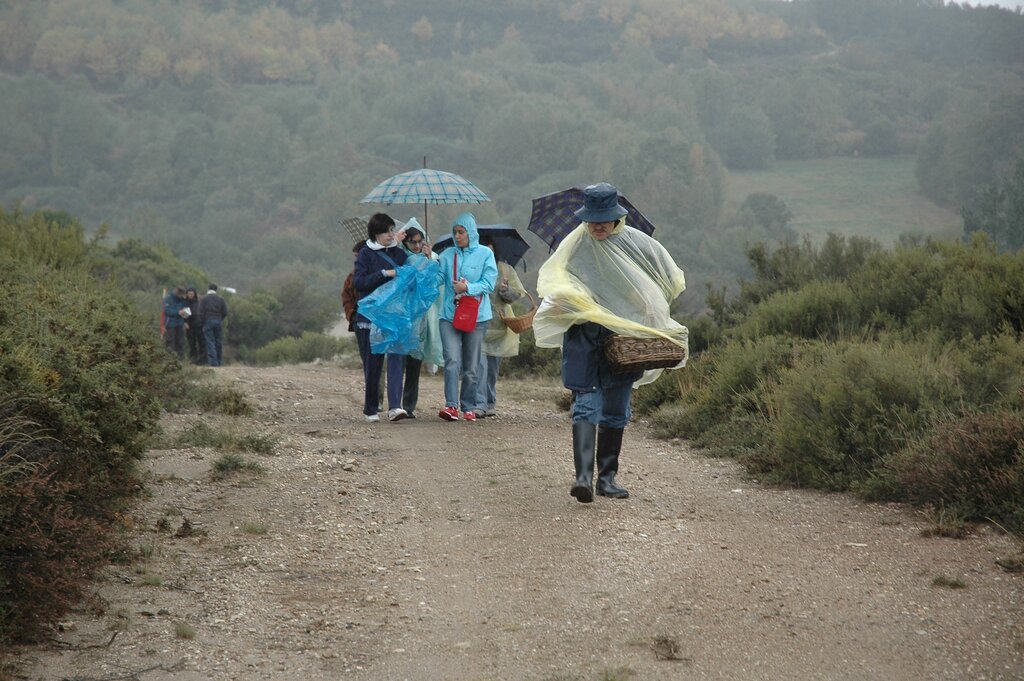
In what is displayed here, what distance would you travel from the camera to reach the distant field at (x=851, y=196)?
367 ft

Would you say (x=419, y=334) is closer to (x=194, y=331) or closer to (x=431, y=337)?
(x=431, y=337)

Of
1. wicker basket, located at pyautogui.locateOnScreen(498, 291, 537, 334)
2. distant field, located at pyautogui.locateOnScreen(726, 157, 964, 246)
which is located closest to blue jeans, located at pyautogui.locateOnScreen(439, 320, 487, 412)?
wicker basket, located at pyautogui.locateOnScreen(498, 291, 537, 334)

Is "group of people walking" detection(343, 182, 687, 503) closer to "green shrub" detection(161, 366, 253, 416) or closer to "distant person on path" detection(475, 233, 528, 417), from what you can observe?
"distant person on path" detection(475, 233, 528, 417)

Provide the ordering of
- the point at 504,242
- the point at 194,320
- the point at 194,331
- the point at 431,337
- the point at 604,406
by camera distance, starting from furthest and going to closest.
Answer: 1. the point at 194,331
2. the point at 194,320
3. the point at 504,242
4. the point at 431,337
5. the point at 604,406

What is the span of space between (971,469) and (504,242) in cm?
647

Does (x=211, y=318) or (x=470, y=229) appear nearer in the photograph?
(x=470, y=229)

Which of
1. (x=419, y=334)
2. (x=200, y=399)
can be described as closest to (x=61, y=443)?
(x=419, y=334)

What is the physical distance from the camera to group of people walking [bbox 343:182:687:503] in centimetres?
790

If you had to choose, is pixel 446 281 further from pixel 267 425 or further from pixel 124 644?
pixel 124 644

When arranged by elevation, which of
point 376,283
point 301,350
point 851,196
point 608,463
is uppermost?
point 376,283

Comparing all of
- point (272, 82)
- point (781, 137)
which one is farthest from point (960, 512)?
point (272, 82)

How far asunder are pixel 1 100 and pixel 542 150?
60.6 m

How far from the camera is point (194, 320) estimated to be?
2523 centimetres

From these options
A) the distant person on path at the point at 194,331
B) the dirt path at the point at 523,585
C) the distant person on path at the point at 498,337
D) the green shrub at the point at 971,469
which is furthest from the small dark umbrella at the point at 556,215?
the distant person on path at the point at 194,331
